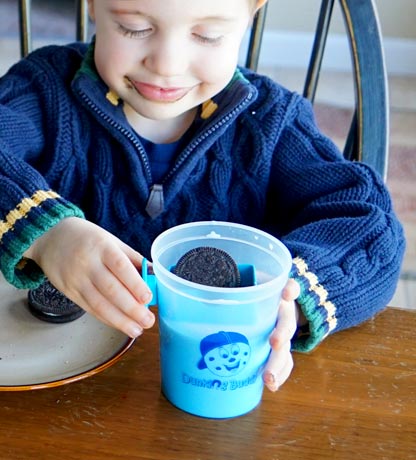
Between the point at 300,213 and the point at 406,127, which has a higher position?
the point at 300,213

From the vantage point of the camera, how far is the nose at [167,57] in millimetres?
765

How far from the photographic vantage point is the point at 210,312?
54 centimetres

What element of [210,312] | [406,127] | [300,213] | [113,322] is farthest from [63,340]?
[406,127]

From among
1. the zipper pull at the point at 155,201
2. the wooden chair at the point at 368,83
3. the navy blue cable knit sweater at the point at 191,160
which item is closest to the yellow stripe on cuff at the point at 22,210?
the navy blue cable knit sweater at the point at 191,160

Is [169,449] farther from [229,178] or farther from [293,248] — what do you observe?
[229,178]

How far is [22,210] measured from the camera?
28.3 inches

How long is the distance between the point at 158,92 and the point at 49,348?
338 mm

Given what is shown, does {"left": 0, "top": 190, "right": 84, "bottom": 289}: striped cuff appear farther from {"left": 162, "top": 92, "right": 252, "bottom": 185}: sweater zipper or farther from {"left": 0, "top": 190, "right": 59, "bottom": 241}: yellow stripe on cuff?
{"left": 162, "top": 92, "right": 252, "bottom": 185}: sweater zipper

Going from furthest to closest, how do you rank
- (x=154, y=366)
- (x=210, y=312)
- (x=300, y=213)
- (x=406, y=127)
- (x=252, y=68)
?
(x=406, y=127) → (x=252, y=68) → (x=300, y=213) → (x=154, y=366) → (x=210, y=312)

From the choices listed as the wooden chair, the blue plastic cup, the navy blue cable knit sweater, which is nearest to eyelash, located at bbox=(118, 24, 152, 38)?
the navy blue cable knit sweater

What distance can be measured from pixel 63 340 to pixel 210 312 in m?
0.19

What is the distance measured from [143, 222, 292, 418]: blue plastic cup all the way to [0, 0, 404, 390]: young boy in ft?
0.07

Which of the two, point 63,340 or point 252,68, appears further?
point 252,68

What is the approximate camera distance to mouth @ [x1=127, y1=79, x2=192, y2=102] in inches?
32.9
